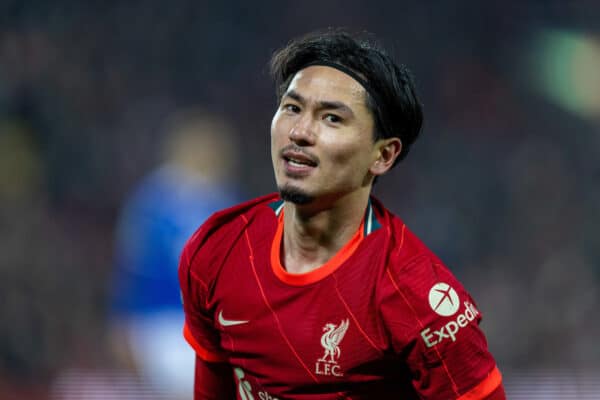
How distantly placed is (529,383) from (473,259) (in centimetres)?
75

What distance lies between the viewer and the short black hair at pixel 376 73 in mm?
1786

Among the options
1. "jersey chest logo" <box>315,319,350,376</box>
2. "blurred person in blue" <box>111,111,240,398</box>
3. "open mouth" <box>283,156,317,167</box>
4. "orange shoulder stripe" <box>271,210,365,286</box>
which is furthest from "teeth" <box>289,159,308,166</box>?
"blurred person in blue" <box>111,111,240,398</box>

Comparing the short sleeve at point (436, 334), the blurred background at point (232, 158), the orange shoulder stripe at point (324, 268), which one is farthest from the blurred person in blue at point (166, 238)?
the short sleeve at point (436, 334)

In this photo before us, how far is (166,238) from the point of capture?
4.32 meters

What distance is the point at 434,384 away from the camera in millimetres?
1628

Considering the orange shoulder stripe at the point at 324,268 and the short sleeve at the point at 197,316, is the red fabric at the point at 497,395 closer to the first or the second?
the orange shoulder stripe at the point at 324,268

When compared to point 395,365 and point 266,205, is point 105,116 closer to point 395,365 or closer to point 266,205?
point 266,205

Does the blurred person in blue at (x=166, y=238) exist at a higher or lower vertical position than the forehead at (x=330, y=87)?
higher

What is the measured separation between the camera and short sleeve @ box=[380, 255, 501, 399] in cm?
160

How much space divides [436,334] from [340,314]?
0.73ft

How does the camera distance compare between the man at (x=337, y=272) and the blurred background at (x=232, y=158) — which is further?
the blurred background at (x=232, y=158)

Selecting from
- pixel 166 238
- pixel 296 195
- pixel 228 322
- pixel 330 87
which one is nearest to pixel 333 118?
pixel 330 87

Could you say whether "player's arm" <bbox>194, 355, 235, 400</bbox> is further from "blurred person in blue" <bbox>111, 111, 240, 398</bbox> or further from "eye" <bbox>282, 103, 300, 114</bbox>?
"blurred person in blue" <bbox>111, 111, 240, 398</bbox>

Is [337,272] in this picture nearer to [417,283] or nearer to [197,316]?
[417,283]
